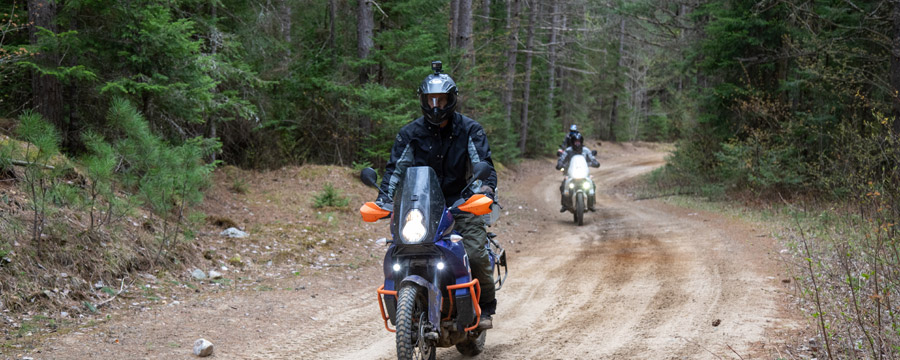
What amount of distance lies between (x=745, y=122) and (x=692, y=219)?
5.09m

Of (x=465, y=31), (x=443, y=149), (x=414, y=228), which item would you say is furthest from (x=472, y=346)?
(x=465, y=31)

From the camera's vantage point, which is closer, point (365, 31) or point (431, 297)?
point (431, 297)

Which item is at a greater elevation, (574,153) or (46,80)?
(46,80)

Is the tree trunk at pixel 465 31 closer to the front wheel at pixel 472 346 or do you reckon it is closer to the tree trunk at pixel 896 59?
the tree trunk at pixel 896 59

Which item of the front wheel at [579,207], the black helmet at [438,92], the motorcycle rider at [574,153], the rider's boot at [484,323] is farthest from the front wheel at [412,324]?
the motorcycle rider at [574,153]

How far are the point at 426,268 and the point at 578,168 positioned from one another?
10778 millimetres

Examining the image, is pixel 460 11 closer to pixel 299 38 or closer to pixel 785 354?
pixel 299 38

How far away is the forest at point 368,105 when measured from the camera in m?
6.64

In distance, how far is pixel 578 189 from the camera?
14.4 metres

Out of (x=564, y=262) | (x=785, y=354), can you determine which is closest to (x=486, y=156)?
(x=785, y=354)

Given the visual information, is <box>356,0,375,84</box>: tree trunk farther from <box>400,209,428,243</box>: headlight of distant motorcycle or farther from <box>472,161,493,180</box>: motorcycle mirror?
<box>400,209,428,243</box>: headlight of distant motorcycle

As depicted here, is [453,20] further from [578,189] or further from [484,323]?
[484,323]

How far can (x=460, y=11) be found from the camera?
682 inches

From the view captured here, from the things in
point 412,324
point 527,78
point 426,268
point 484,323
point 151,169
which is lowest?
point 484,323
